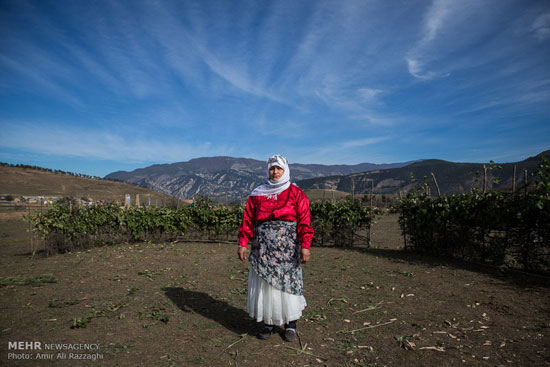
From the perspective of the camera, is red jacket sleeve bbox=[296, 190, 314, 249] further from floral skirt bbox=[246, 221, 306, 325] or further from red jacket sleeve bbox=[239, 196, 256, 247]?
red jacket sleeve bbox=[239, 196, 256, 247]

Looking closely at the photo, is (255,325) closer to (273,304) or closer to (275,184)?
(273,304)

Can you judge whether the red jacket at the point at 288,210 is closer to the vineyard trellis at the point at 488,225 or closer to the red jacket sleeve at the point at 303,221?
the red jacket sleeve at the point at 303,221

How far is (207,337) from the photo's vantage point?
3768mm

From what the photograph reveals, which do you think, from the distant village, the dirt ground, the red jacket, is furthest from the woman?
the distant village

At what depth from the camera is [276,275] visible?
3.51 metres

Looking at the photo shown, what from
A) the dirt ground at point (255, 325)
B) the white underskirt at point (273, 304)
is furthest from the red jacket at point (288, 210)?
the dirt ground at point (255, 325)

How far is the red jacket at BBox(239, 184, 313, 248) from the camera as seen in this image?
3.58 metres

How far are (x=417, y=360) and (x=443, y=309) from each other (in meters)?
1.85

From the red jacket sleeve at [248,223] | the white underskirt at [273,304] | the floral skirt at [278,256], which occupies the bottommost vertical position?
the white underskirt at [273,304]

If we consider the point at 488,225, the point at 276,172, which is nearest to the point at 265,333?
the point at 276,172

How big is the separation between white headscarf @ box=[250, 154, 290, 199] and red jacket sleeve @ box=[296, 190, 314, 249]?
0.24 m

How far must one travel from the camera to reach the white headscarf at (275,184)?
3682mm

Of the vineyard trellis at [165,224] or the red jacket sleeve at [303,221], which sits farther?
the vineyard trellis at [165,224]

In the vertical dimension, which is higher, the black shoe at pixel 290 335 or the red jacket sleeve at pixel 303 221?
the red jacket sleeve at pixel 303 221
